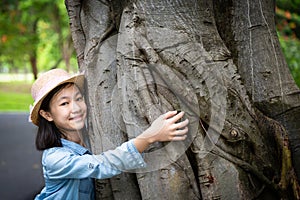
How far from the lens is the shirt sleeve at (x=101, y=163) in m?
2.31

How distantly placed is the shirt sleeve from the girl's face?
0.77ft

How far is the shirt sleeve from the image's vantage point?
2.31 meters

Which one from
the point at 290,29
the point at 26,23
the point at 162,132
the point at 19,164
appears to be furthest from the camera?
the point at 26,23

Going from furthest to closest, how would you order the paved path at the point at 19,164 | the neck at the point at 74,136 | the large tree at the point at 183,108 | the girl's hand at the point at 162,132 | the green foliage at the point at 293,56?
the green foliage at the point at 293,56 → the paved path at the point at 19,164 → the neck at the point at 74,136 → the large tree at the point at 183,108 → the girl's hand at the point at 162,132

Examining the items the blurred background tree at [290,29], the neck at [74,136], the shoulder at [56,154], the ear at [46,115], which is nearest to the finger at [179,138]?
the shoulder at [56,154]

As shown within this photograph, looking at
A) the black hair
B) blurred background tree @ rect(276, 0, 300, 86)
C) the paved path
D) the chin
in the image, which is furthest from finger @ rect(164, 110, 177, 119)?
the paved path

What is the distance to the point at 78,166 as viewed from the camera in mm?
2371

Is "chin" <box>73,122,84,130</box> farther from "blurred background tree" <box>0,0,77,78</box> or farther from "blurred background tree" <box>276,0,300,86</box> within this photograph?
"blurred background tree" <box>0,0,77,78</box>

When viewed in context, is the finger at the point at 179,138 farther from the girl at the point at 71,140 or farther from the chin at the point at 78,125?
the chin at the point at 78,125

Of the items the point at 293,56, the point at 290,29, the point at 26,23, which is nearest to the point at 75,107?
the point at 293,56

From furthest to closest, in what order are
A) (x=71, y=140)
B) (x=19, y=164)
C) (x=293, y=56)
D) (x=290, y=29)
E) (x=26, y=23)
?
(x=26, y=23) → (x=290, y=29) → (x=19, y=164) → (x=293, y=56) → (x=71, y=140)

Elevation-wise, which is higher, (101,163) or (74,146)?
(74,146)

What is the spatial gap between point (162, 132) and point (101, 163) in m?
0.38

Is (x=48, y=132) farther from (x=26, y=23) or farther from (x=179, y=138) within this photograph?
(x=26, y=23)
